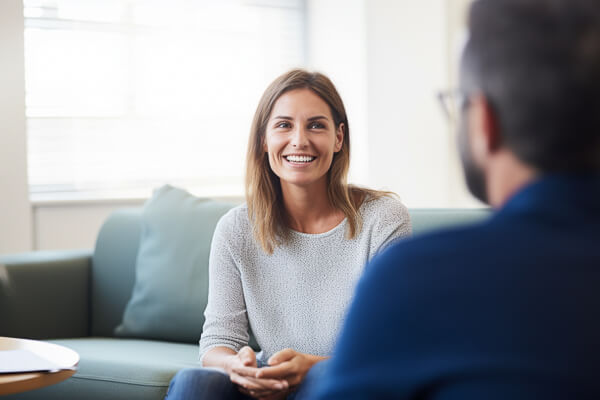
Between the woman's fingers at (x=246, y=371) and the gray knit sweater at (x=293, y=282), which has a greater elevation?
the gray knit sweater at (x=293, y=282)

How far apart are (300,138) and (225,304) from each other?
47 centimetres

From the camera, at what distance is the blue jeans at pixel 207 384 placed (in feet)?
4.57

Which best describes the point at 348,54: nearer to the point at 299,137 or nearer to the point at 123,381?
the point at 299,137

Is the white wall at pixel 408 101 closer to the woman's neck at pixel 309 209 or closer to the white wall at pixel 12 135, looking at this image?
the white wall at pixel 12 135

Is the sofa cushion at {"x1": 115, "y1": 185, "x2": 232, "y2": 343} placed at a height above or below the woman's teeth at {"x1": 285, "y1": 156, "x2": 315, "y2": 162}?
below

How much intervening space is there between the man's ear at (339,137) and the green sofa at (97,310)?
0.40 m

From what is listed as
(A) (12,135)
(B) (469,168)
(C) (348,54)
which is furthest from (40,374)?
(C) (348,54)

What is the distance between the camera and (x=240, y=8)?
4.23 metres

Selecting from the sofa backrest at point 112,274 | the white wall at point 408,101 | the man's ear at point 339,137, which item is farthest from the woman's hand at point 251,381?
the white wall at point 408,101

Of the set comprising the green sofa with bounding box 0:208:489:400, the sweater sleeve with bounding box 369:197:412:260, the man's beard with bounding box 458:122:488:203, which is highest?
the man's beard with bounding box 458:122:488:203

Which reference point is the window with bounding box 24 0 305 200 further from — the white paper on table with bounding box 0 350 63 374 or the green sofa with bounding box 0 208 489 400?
the white paper on table with bounding box 0 350 63 374

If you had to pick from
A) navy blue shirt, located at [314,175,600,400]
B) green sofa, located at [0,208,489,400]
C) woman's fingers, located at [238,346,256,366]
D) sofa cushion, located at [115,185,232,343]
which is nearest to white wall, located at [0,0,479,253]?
green sofa, located at [0,208,489,400]

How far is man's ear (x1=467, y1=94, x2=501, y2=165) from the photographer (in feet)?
1.90

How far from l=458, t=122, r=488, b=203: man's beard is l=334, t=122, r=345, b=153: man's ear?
122cm
